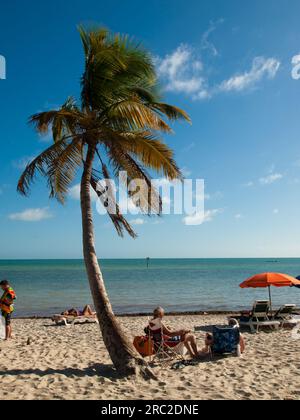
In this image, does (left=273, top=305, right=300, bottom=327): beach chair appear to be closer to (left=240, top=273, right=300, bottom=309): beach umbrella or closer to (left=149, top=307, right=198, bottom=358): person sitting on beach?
(left=240, top=273, right=300, bottom=309): beach umbrella

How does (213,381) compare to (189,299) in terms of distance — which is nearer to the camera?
(213,381)

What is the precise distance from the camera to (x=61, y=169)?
8.27m

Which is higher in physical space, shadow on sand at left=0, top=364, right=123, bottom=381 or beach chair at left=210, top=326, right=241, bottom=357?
beach chair at left=210, top=326, right=241, bottom=357

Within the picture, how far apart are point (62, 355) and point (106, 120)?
5.54 metres

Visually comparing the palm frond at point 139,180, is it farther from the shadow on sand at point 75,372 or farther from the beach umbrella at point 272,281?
the beach umbrella at point 272,281

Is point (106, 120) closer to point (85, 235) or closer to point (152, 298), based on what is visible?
point (85, 235)

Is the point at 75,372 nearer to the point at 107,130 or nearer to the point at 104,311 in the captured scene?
the point at 104,311

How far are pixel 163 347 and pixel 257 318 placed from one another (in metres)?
5.59

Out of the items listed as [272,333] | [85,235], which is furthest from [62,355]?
[272,333]

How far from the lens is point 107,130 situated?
7.52m

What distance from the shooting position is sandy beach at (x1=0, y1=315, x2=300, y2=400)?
568cm

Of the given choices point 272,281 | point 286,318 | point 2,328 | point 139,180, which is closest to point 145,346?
point 139,180

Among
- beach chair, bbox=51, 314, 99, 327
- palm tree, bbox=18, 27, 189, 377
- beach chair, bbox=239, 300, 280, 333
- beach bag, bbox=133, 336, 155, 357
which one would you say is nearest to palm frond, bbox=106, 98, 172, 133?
palm tree, bbox=18, 27, 189, 377

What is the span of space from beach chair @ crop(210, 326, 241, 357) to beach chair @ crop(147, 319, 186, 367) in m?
0.80
